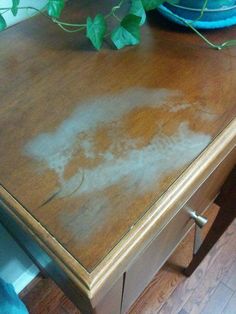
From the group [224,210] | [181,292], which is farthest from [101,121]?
[181,292]

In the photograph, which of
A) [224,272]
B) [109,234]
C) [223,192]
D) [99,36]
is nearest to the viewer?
[109,234]

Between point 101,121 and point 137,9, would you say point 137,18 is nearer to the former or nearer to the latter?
point 137,9

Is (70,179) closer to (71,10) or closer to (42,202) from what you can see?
(42,202)

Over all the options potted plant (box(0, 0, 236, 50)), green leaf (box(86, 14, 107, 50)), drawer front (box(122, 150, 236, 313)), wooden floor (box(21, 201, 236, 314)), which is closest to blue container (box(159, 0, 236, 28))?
potted plant (box(0, 0, 236, 50))

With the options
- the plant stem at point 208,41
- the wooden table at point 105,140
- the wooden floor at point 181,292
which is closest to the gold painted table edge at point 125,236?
the wooden table at point 105,140

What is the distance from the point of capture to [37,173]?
1.20 ft

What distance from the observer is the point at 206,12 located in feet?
1.68

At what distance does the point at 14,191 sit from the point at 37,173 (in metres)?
0.03

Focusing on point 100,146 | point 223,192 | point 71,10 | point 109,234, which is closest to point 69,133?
point 100,146

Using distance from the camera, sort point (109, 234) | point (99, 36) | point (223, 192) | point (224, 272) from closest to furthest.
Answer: point (109, 234), point (99, 36), point (223, 192), point (224, 272)

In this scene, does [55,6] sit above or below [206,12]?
above

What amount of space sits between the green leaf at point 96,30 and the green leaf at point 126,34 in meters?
0.02

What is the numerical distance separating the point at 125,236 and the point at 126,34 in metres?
0.34

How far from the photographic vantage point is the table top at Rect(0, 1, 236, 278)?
34cm
